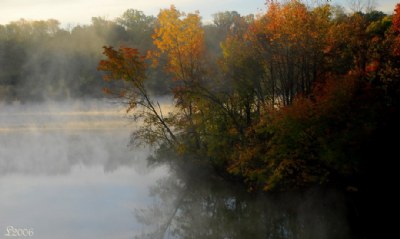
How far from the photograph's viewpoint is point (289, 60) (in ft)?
85.3

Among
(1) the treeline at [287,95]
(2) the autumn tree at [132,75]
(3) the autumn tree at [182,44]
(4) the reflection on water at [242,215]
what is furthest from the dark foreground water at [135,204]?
(3) the autumn tree at [182,44]

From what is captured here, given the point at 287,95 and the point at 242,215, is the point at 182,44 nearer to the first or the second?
the point at 287,95

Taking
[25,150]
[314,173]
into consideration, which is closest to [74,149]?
[25,150]

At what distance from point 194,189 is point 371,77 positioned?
41.1 ft

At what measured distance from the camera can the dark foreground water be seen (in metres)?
21.9

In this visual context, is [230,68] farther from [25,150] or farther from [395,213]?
[25,150]

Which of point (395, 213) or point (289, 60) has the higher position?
point (289, 60)

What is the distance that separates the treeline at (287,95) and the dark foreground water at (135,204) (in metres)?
1.14

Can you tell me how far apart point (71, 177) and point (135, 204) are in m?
10.4

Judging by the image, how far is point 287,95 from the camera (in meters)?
24.9

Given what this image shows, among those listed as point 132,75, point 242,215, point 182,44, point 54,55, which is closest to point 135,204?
point 242,215

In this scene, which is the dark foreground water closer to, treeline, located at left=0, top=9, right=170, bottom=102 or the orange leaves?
the orange leaves

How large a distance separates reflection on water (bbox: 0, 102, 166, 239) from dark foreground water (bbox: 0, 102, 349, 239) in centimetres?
5

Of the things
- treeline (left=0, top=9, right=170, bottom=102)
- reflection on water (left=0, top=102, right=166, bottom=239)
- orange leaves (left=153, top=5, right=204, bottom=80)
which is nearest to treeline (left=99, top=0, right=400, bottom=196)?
orange leaves (left=153, top=5, right=204, bottom=80)
